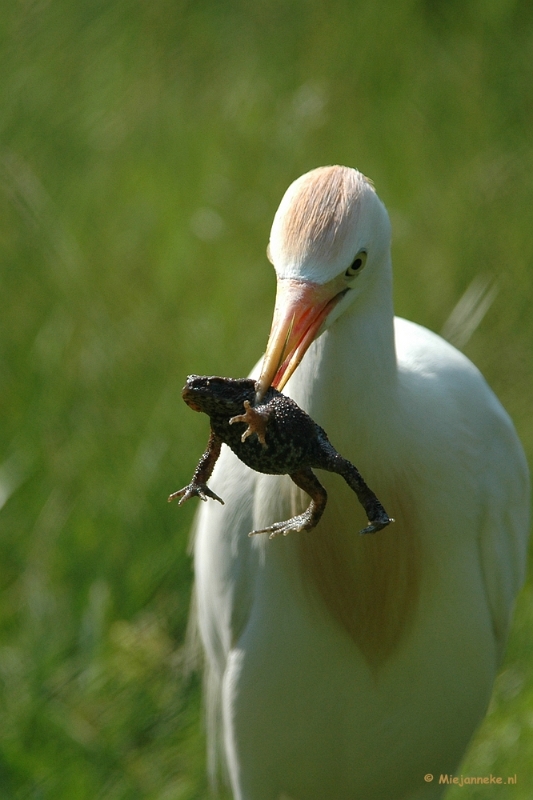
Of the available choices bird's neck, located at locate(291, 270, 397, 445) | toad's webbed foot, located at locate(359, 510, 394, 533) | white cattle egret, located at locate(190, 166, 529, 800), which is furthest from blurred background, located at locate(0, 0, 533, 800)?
toad's webbed foot, located at locate(359, 510, 394, 533)

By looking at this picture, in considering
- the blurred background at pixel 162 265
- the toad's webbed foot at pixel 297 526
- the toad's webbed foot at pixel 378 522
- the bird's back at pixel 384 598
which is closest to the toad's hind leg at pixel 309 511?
the toad's webbed foot at pixel 297 526

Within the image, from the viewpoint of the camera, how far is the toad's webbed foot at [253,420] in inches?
60.8

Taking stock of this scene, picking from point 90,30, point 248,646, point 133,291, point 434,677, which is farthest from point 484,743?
point 90,30

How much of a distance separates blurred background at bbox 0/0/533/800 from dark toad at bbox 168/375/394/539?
Result: 147 centimetres

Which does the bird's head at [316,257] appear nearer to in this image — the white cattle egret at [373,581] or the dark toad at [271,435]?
the dark toad at [271,435]

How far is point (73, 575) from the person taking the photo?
3441mm

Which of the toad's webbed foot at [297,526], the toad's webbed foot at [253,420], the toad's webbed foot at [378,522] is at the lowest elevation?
the toad's webbed foot at [378,522]

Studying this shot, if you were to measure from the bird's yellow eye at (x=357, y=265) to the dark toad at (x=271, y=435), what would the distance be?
0.85ft

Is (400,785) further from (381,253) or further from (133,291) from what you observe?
(133,291)

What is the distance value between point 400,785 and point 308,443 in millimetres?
1287

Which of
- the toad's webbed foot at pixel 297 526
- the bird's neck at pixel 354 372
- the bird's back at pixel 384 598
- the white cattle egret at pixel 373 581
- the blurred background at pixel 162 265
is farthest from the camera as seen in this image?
the blurred background at pixel 162 265

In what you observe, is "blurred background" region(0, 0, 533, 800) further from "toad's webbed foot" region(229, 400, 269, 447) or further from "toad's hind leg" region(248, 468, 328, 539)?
"toad's webbed foot" region(229, 400, 269, 447)

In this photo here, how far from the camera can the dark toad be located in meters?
1.58

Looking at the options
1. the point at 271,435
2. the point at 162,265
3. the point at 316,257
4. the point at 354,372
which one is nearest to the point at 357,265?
the point at 316,257
